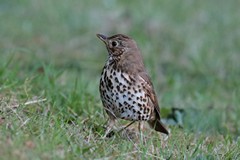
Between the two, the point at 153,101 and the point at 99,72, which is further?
the point at 99,72

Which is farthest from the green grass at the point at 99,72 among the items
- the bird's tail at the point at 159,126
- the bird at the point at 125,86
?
the bird at the point at 125,86

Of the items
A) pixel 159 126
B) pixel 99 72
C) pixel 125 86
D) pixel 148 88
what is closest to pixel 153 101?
pixel 148 88

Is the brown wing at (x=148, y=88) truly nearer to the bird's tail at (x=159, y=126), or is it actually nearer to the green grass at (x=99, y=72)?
the bird's tail at (x=159, y=126)

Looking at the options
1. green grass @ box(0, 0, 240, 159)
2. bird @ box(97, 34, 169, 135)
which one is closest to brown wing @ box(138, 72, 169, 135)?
bird @ box(97, 34, 169, 135)

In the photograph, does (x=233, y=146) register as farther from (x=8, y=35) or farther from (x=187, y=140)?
(x=8, y=35)

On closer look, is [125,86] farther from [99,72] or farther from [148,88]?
[99,72]

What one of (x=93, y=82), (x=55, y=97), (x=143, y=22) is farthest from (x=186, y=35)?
(x=55, y=97)
